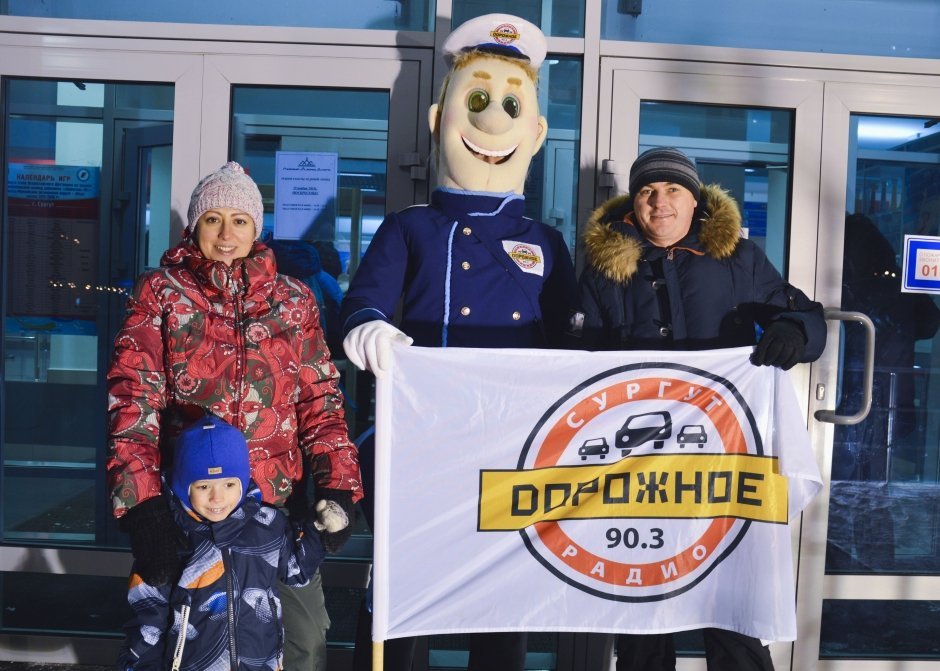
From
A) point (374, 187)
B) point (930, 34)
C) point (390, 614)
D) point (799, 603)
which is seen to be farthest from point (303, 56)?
point (799, 603)

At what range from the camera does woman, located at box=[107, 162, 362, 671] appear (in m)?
2.21

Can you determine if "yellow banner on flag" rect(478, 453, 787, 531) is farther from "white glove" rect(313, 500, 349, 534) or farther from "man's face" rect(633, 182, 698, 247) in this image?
"man's face" rect(633, 182, 698, 247)

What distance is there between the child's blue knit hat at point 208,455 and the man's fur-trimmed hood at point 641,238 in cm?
117

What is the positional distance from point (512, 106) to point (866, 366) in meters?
1.54

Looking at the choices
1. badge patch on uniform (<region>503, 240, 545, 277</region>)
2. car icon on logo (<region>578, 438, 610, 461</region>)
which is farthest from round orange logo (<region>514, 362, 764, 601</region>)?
badge patch on uniform (<region>503, 240, 545, 277</region>)

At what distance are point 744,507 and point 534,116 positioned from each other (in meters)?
1.36

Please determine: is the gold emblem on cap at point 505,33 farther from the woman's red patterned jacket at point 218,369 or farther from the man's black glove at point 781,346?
the man's black glove at point 781,346

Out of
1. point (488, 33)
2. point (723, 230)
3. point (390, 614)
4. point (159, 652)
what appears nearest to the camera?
point (159, 652)

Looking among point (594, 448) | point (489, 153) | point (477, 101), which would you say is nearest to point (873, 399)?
point (594, 448)

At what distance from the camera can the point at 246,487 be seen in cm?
224

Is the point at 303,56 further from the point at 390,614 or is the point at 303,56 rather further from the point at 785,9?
the point at 390,614

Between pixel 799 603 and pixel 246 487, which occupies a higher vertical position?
pixel 246 487

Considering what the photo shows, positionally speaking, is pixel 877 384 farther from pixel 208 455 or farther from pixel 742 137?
pixel 208 455

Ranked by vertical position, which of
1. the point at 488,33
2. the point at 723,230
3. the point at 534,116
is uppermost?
the point at 488,33
